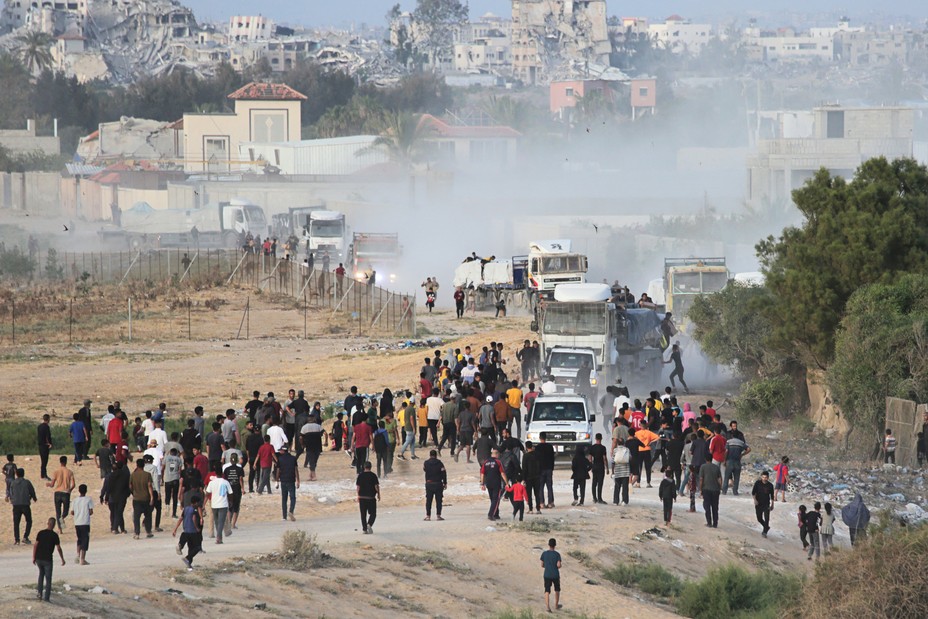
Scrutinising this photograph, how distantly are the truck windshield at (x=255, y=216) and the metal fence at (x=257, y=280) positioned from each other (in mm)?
8404

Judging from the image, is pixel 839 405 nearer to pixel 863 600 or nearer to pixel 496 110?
pixel 863 600

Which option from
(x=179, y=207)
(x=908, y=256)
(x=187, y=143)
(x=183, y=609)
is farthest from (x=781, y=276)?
(x=187, y=143)

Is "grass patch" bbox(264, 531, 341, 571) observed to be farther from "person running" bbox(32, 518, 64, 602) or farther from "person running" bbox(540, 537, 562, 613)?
"person running" bbox(32, 518, 64, 602)

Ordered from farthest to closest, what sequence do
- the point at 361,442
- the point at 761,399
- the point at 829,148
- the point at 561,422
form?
1. the point at 829,148
2. the point at 761,399
3. the point at 561,422
4. the point at 361,442

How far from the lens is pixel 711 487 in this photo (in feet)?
79.8

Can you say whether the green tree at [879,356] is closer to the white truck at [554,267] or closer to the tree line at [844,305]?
the tree line at [844,305]

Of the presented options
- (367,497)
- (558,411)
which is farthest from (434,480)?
(558,411)

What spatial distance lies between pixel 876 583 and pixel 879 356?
44.8ft

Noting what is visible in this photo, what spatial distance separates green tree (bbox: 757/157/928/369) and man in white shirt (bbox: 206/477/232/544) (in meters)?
17.5

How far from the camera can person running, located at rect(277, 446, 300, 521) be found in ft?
75.8

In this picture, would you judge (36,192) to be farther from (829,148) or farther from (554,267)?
(554,267)

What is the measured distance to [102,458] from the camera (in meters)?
24.1

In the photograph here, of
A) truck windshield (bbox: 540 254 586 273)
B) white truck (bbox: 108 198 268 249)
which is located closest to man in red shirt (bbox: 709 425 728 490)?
truck windshield (bbox: 540 254 586 273)

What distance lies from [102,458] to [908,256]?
19.1m
